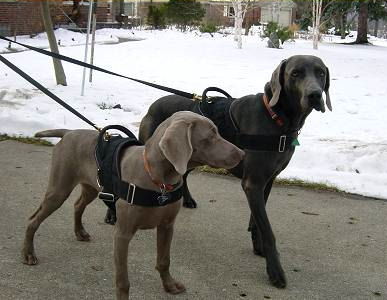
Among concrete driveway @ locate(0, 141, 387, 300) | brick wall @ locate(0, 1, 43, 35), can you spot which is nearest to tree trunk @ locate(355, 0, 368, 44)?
brick wall @ locate(0, 1, 43, 35)

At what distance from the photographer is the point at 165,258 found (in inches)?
136

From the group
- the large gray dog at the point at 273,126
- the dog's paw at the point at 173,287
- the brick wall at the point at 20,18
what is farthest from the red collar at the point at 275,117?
the brick wall at the point at 20,18

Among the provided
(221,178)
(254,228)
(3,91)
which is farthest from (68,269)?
(3,91)

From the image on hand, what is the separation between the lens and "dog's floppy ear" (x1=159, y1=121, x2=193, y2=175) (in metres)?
2.88

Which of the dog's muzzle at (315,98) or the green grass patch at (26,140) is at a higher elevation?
the dog's muzzle at (315,98)

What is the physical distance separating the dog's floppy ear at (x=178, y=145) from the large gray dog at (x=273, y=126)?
3.61 feet

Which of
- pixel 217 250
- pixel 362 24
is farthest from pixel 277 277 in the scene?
pixel 362 24

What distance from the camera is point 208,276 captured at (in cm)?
390

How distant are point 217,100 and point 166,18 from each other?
34.8 m

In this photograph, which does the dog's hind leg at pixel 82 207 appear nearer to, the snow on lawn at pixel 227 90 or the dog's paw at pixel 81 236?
the dog's paw at pixel 81 236

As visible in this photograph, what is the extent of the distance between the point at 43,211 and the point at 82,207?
45cm

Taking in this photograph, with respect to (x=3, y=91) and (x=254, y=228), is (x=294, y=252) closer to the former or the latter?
(x=254, y=228)

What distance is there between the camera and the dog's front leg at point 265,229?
3793mm

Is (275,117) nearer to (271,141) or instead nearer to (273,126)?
(273,126)
